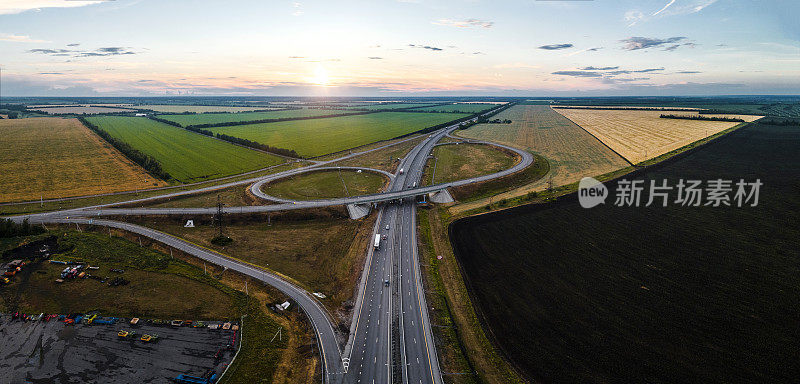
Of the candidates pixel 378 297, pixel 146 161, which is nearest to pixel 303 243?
pixel 378 297

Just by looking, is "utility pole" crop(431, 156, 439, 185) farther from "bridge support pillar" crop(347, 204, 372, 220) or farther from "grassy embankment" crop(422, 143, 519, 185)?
"bridge support pillar" crop(347, 204, 372, 220)

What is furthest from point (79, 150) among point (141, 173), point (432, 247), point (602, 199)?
point (602, 199)

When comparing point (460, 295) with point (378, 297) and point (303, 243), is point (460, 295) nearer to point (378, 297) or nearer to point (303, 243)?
point (378, 297)

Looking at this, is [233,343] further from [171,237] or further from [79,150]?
[79,150]

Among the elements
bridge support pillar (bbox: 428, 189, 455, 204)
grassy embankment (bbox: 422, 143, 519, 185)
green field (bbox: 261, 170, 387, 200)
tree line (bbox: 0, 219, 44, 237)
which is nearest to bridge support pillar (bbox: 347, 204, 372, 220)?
green field (bbox: 261, 170, 387, 200)

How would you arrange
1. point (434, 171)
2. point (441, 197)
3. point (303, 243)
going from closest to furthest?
point (303, 243) < point (441, 197) < point (434, 171)

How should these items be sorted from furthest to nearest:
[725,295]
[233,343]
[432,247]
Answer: [432,247]
[725,295]
[233,343]

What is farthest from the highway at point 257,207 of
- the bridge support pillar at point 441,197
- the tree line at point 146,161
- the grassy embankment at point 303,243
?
the tree line at point 146,161
